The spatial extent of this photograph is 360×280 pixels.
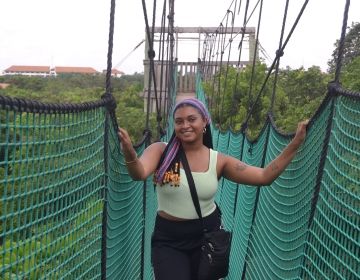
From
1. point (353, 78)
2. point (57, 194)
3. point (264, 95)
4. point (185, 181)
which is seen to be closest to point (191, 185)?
point (185, 181)

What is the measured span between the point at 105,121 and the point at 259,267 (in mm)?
1058

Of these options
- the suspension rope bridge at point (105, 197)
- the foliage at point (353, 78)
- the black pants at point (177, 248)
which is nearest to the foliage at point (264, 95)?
the foliage at point (353, 78)

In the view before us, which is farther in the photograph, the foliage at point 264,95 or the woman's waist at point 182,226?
the foliage at point 264,95

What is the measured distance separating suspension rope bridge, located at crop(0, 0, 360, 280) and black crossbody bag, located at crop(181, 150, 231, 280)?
0.22 m

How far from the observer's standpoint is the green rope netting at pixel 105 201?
44.7 inches

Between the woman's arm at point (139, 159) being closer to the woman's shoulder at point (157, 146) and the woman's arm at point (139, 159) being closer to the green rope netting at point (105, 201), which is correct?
the woman's shoulder at point (157, 146)

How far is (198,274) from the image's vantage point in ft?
5.37

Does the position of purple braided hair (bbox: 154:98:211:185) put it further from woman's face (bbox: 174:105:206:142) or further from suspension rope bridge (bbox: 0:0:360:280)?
suspension rope bridge (bbox: 0:0:360:280)

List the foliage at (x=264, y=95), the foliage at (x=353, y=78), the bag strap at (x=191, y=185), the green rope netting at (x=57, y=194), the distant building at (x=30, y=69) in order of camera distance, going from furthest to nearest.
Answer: the distant building at (x=30, y=69) < the foliage at (x=264, y=95) < the foliage at (x=353, y=78) < the bag strap at (x=191, y=185) < the green rope netting at (x=57, y=194)

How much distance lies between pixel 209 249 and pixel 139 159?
0.31 metres

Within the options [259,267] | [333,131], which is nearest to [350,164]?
[333,131]

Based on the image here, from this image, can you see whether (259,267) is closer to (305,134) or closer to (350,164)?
(305,134)

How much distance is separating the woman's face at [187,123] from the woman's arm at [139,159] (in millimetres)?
66

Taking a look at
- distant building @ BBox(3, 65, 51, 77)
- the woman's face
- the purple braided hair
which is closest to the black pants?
the purple braided hair
